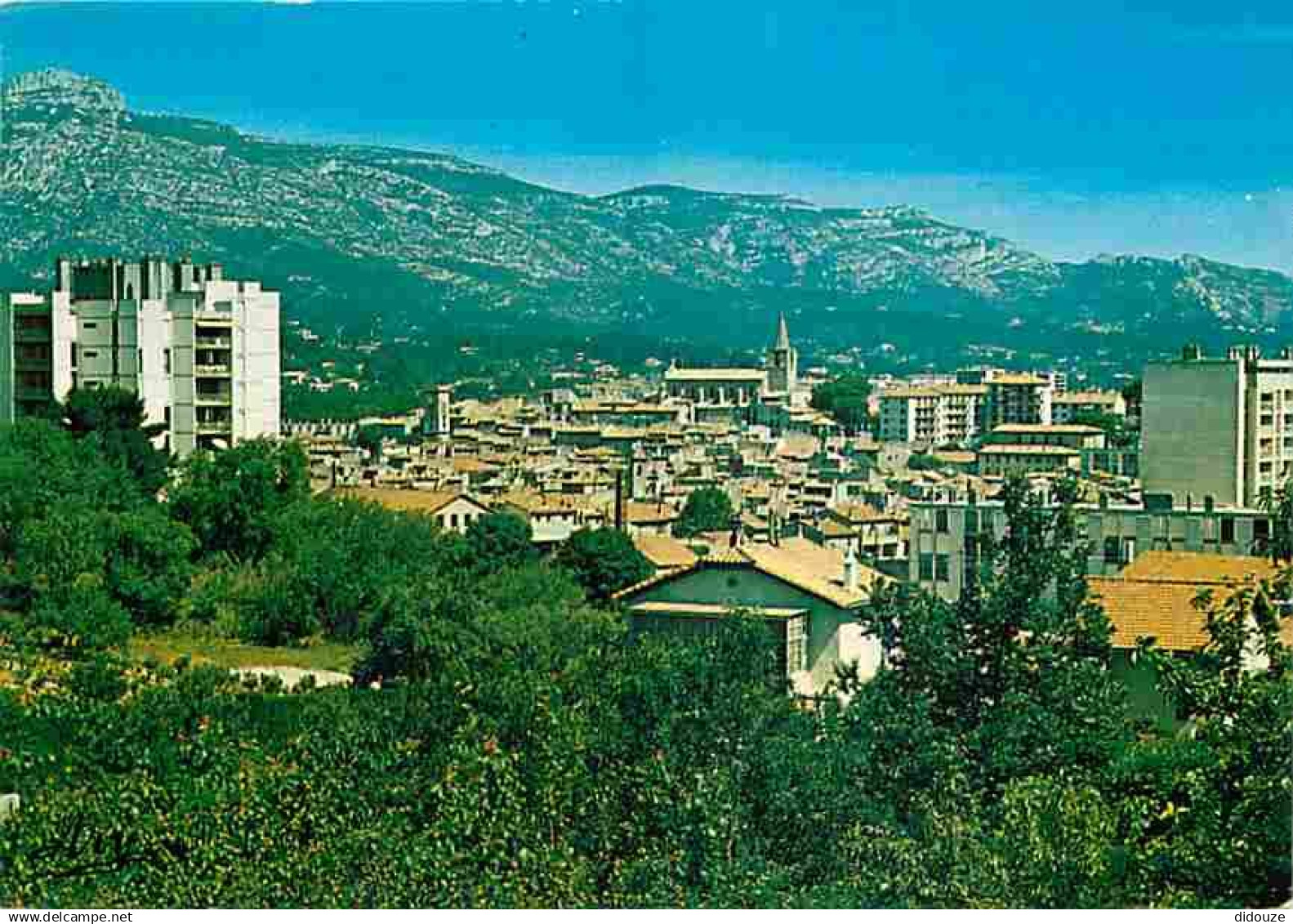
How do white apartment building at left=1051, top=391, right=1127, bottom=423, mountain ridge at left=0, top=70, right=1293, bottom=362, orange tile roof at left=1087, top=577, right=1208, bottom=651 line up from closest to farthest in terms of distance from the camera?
orange tile roof at left=1087, top=577, right=1208, bottom=651
mountain ridge at left=0, top=70, right=1293, bottom=362
white apartment building at left=1051, top=391, right=1127, bottom=423

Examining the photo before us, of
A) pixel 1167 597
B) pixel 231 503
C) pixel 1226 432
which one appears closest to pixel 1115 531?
pixel 1226 432

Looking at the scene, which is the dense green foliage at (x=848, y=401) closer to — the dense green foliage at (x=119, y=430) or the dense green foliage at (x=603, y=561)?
the dense green foliage at (x=603, y=561)

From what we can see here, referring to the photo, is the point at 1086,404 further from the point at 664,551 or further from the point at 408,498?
the point at 664,551

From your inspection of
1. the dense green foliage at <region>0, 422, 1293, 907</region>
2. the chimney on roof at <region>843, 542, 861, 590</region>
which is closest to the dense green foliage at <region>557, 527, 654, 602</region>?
the chimney on roof at <region>843, 542, 861, 590</region>

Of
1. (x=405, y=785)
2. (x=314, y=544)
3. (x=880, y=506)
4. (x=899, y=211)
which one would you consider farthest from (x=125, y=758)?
(x=880, y=506)

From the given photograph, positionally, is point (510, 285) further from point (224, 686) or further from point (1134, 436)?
point (224, 686)

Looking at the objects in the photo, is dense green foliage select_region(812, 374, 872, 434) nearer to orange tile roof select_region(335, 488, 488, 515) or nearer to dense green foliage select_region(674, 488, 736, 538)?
dense green foliage select_region(674, 488, 736, 538)
